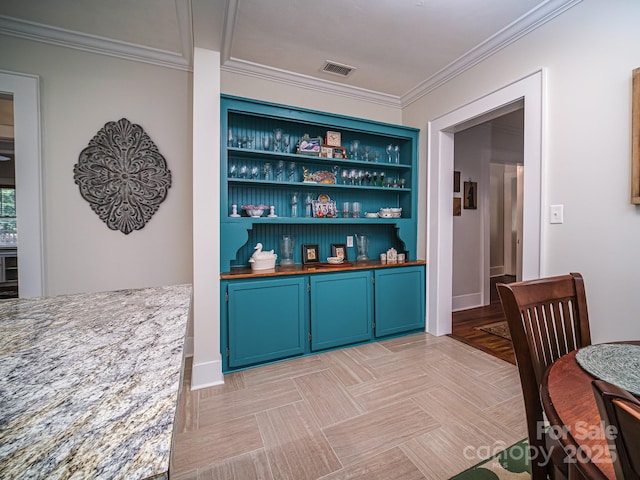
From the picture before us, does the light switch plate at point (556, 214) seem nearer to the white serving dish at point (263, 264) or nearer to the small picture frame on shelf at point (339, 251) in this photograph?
the small picture frame on shelf at point (339, 251)

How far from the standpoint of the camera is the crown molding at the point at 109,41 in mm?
2132

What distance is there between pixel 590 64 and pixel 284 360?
3.09 metres

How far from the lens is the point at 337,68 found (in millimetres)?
2814

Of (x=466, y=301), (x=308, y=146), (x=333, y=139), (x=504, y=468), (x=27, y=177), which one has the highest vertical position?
(x=333, y=139)

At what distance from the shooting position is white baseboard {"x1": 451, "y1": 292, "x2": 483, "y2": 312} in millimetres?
4118

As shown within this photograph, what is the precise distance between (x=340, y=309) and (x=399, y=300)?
717 mm

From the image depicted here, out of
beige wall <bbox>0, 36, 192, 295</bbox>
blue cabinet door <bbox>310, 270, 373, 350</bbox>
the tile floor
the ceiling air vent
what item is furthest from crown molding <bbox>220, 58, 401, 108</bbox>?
the tile floor

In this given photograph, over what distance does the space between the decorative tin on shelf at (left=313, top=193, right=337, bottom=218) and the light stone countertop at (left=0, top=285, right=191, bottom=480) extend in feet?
6.86

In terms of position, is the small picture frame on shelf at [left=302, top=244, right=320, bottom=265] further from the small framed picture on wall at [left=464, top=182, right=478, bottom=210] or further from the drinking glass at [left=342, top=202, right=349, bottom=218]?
the small framed picture on wall at [left=464, top=182, right=478, bottom=210]

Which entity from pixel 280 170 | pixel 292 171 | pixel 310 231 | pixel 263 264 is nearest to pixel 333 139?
pixel 292 171

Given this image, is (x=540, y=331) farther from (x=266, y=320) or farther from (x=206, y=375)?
(x=206, y=375)

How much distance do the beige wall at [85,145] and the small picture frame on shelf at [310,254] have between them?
1.11 metres

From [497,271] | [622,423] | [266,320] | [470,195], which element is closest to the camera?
[622,423]

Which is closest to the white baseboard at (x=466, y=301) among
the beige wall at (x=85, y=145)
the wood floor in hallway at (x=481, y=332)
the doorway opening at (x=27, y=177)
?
the wood floor in hallway at (x=481, y=332)
